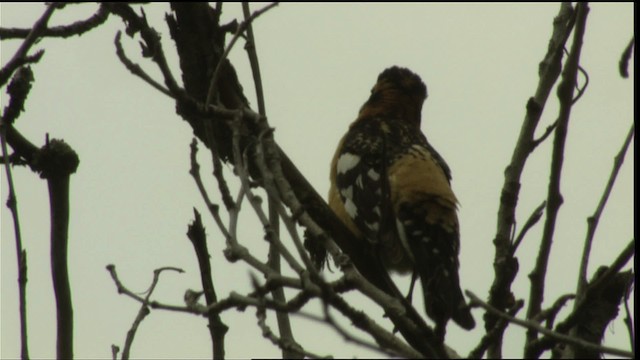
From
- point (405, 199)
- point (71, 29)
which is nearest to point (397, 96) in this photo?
point (405, 199)

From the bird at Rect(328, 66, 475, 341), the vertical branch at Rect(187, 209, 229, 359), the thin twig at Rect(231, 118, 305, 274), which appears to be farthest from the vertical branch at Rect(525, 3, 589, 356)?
the bird at Rect(328, 66, 475, 341)

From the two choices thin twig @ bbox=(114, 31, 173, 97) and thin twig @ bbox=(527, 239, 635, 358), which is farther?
thin twig @ bbox=(114, 31, 173, 97)

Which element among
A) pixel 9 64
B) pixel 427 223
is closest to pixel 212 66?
pixel 427 223

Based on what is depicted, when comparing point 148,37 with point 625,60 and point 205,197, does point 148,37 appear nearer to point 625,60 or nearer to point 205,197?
point 205,197

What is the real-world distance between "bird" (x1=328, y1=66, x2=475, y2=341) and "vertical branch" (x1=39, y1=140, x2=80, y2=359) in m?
1.98

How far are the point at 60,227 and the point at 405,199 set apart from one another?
3.36 metres

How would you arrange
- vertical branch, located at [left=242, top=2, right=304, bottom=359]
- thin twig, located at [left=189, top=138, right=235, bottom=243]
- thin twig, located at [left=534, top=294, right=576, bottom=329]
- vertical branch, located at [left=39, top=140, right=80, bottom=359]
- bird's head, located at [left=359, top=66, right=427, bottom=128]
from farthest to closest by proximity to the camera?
bird's head, located at [left=359, top=66, right=427, bottom=128]
vertical branch, located at [left=242, top=2, right=304, bottom=359]
thin twig, located at [left=189, top=138, right=235, bottom=243]
thin twig, located at [left=534, top=294, right=576, bottom=329]
vertical branch, located at [left=39, top=140, right=80, bottom=359]

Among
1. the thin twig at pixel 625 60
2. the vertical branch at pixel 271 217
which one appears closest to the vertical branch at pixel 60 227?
the vertical branch at pixel 271 217

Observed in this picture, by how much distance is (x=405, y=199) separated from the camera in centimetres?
493

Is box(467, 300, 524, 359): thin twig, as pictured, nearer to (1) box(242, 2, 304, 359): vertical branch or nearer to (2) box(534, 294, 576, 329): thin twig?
(2) box(534, 294, 576, 329): thin twig

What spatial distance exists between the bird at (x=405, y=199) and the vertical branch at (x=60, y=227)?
6.48 ft

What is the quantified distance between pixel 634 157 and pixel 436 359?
2.82 ft

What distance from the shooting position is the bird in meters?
4.24

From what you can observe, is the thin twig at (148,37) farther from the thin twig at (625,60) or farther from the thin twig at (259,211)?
the thin twig at (625,60)
